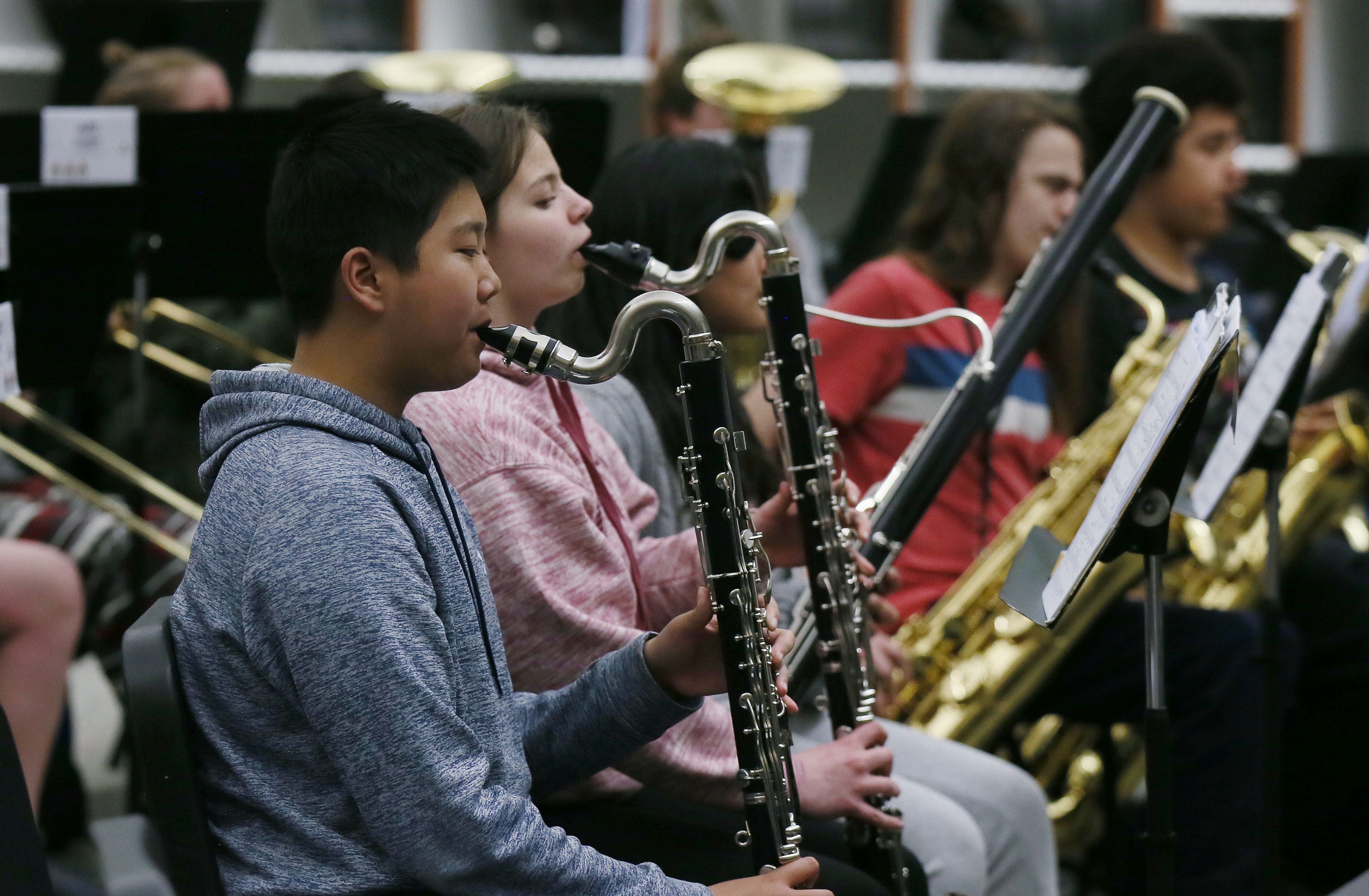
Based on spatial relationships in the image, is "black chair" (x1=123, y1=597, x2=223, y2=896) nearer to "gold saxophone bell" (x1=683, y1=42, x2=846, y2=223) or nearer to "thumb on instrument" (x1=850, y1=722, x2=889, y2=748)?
"thumb on instrument" (x1=850, y1=722, x2=889, y2=748)

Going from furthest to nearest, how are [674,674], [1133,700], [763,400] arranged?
[1133,700] → [763,400] → [674,674]

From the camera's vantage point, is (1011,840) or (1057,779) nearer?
(1011,840)

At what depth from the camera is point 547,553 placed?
1211mm

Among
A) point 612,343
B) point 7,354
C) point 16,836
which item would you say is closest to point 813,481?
point 612,343

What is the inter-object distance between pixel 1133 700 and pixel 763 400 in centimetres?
68

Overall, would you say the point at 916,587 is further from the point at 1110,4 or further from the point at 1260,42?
the point at 1260,42

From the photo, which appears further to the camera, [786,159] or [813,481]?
[786,159]

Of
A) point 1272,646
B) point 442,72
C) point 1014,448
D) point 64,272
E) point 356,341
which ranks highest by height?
Result: point 442,72

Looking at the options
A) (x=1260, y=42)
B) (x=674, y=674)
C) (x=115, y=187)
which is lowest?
(x=674, y=674)

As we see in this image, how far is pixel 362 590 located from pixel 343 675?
53mm

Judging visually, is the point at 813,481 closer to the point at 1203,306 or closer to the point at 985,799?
the point at 985,799

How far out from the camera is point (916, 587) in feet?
6.50

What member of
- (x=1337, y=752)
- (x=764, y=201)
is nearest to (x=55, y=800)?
(x=764, y=201)

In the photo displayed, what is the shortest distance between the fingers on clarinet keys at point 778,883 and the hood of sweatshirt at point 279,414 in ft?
1.22
